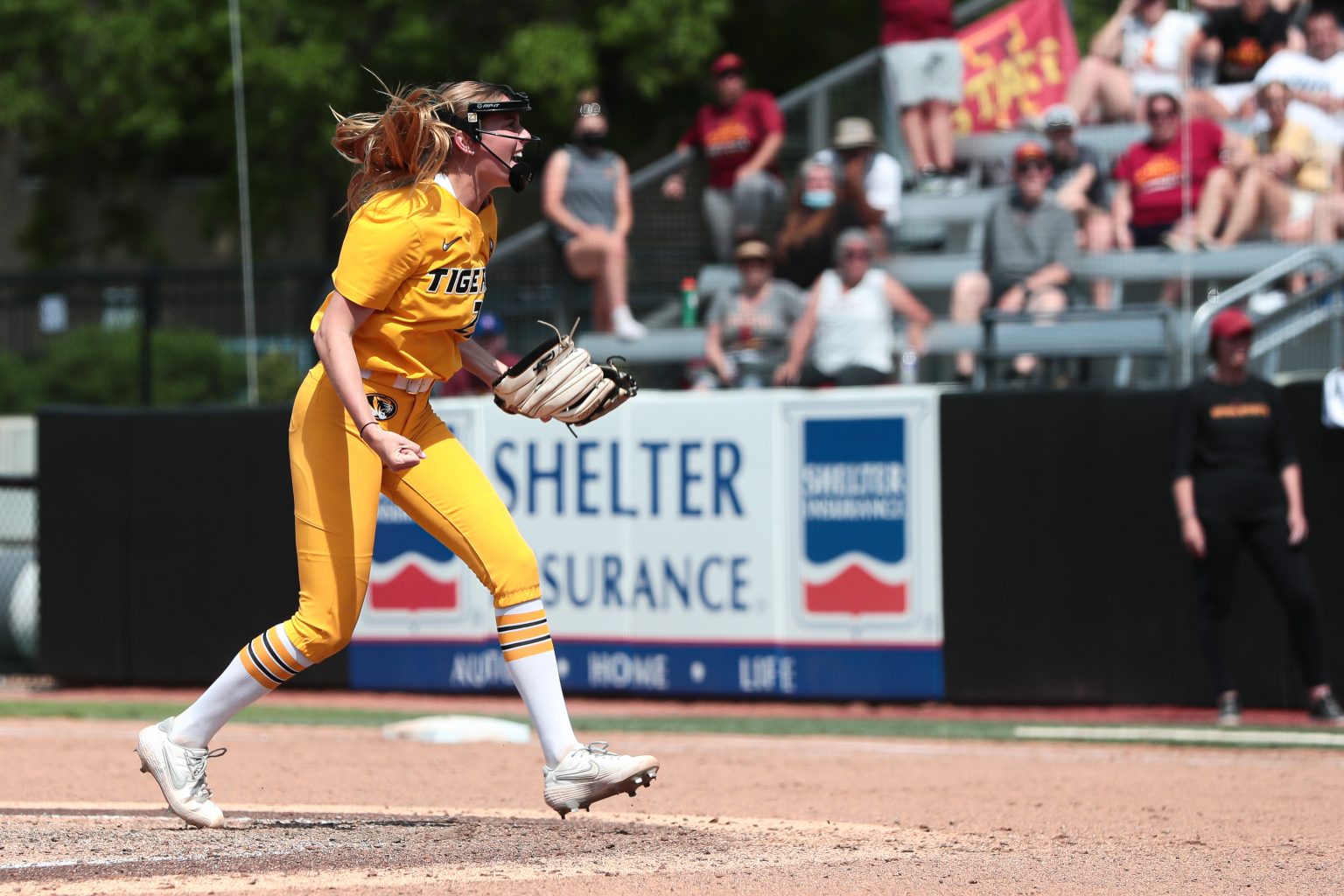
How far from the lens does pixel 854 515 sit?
36.7 ft

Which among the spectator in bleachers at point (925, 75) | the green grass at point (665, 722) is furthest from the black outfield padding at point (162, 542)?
the spectator in bleachers at point (925, 75)

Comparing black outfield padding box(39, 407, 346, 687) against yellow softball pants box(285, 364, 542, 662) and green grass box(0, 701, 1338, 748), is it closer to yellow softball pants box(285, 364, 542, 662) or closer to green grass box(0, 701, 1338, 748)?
green grass box(0, 701, 1338, 748)

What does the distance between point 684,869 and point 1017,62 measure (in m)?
11.7

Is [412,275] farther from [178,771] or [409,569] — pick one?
[409,569]

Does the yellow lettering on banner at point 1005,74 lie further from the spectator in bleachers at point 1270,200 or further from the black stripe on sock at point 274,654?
the black stripe on sock at point 274,654

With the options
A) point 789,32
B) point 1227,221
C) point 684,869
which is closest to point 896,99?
point 1227,221

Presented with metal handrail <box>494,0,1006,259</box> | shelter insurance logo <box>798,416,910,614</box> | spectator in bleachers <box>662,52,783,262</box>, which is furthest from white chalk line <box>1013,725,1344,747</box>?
metal handrail <box>494,0,1006,259</box>

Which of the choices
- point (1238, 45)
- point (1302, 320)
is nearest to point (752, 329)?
point (1302, 320)

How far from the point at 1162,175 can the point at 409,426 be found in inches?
319

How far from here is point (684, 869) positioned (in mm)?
5512

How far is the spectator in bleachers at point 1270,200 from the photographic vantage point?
12.4m

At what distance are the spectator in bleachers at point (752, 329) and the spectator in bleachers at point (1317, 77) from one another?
3.66 metres

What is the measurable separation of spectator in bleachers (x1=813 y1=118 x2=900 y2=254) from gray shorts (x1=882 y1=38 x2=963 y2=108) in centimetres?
105

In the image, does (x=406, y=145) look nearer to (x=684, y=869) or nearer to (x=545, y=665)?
→ (x=545, y=665)
